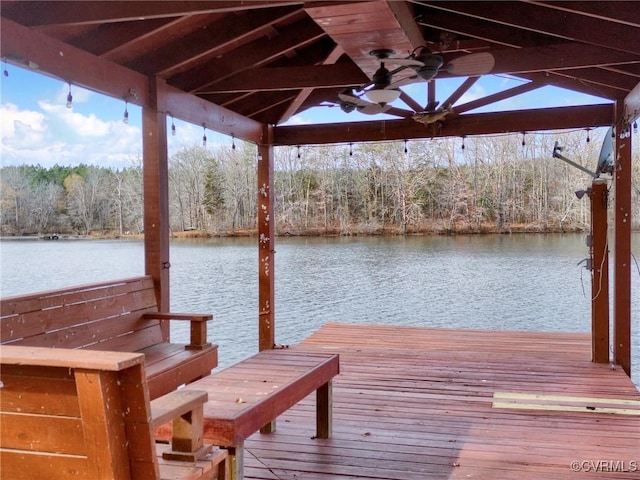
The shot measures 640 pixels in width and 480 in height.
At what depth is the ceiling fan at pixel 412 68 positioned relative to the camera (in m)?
Answer: 3.24

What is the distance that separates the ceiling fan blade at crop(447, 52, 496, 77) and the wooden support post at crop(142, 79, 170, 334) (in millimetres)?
2017

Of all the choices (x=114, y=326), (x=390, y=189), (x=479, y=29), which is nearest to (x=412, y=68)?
(x=479, y=29)

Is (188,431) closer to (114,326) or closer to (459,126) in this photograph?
(114,326)

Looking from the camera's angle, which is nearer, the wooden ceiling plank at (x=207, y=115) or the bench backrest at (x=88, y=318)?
the bench backrest at (x=88, y=318)

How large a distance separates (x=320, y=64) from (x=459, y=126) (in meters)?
1.69

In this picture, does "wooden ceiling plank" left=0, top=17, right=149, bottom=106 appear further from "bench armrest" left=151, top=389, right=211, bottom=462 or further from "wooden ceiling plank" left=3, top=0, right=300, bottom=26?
"bench armrest" left=151, top=389, right=211, bottom=462

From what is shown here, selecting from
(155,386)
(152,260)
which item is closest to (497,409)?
(155,386)

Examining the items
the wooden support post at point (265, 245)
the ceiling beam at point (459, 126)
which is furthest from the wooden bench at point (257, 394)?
the ceiling beam at point (459, 126)

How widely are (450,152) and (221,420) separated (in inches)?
785

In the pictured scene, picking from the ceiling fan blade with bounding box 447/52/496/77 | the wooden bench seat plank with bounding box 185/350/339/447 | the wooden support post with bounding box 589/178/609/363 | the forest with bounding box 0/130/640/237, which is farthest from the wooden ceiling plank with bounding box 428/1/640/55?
the forest with bounding box 0/130/640/237

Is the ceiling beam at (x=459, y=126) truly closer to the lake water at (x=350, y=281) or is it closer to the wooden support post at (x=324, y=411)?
the lake water at (x=350, y=281)

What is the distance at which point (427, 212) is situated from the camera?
67.3 feet

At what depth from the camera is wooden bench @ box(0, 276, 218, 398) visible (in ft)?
9.64

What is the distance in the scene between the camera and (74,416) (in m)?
1.35
